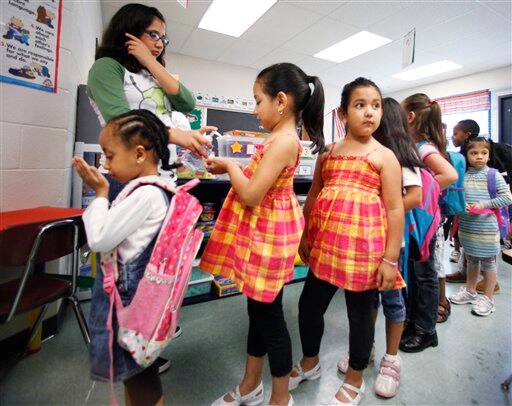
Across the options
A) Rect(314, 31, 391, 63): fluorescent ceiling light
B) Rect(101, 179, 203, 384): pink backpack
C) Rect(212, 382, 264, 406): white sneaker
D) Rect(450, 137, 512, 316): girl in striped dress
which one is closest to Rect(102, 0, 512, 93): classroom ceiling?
Rect(314, 31, 391, 63): fluorescent ceiling light

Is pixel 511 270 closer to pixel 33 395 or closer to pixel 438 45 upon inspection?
pixel 438 45

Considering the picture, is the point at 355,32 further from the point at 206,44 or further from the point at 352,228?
the point at 352,228

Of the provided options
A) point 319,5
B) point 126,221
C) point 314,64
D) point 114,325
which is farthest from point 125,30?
point 314,64

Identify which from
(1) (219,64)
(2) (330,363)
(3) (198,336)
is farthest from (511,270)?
(1) (219,64)

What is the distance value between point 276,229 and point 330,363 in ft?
2.88

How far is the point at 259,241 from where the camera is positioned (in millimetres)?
833

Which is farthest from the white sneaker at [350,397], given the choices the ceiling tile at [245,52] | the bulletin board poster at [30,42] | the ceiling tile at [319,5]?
the ceiling tile at [245,52]

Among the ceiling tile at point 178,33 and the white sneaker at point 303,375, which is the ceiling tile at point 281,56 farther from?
the white sneaker at point 303,375

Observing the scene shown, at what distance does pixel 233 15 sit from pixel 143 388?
3893 millimetres

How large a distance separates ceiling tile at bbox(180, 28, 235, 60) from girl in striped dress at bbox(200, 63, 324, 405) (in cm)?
374

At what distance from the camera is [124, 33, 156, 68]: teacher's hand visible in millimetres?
909

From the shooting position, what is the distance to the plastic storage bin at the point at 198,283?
1861 mm

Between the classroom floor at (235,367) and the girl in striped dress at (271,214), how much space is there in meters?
0.36

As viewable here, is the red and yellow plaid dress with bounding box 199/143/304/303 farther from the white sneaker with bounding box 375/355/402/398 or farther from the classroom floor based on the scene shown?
the white sneaker with bounding box 375/355/402/398
